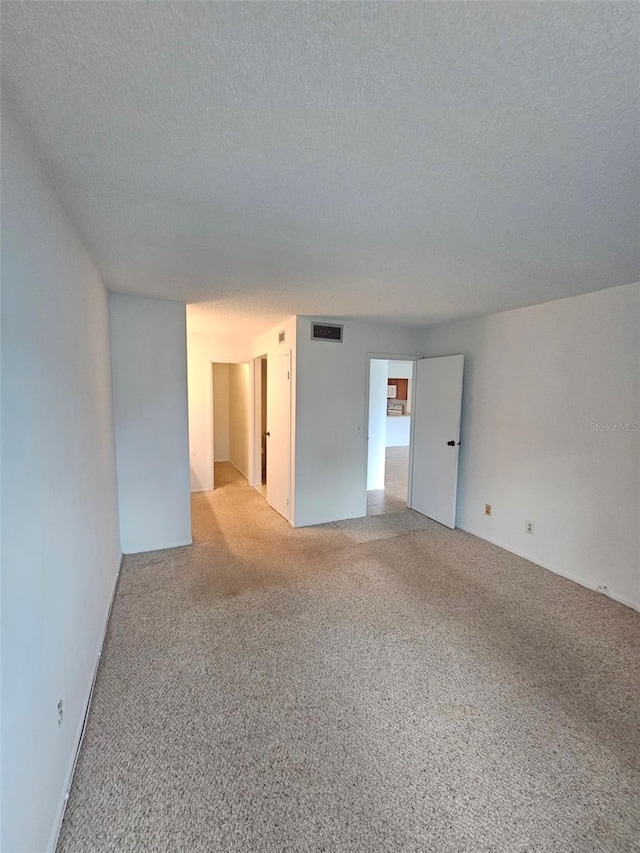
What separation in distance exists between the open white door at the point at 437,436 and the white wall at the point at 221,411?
3.93 meters

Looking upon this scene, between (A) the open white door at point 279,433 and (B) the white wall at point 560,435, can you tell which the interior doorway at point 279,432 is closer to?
(A) the open white door at point 279,433

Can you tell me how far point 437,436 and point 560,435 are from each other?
1.40 m

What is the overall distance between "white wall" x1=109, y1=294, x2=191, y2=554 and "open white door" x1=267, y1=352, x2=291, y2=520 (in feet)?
3.75

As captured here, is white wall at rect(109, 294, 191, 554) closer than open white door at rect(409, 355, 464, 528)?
Yes

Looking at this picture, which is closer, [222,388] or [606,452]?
[606,452]

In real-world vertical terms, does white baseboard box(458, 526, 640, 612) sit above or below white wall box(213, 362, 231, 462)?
below

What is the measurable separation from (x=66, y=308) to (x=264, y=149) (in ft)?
3.76

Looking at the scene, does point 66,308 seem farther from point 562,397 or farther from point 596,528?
point 596,528

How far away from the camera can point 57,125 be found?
3.63 ft

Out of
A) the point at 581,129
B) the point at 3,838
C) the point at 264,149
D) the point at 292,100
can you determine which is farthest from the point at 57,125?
the point at 3,838

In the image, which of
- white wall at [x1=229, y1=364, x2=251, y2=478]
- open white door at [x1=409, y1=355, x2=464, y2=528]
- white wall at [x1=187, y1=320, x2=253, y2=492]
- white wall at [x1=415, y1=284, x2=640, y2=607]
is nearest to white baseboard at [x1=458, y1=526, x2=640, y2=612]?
white wall at [x1=415, y1=284, x2=640, y2=607]

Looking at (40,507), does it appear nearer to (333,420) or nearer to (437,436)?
(333,420)

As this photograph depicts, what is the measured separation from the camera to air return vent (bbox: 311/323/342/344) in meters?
3.92

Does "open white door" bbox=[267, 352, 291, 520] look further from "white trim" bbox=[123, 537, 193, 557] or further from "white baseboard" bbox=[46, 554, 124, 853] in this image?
"white baseboard" bbox=[46, 554, 124, 853]
